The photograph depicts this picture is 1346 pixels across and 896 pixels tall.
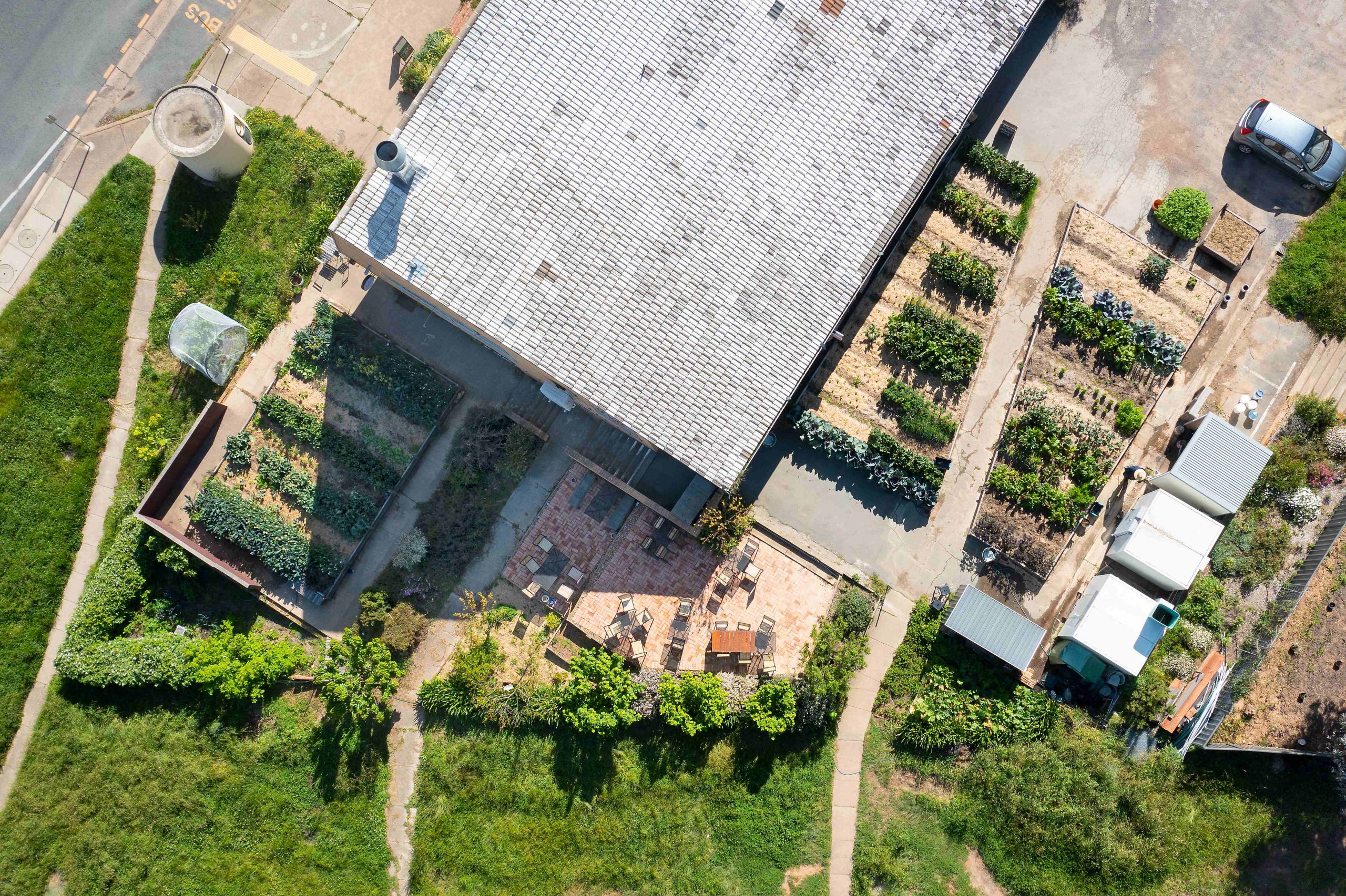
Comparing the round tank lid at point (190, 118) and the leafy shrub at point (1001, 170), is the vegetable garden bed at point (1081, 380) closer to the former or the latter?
the leafy shrub at point (1001, 170)

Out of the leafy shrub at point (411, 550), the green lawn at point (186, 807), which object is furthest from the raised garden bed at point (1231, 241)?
the green lawn at point (186, 807)

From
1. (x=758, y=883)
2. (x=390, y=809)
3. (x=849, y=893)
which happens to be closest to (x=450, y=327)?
(x=390, y=809)

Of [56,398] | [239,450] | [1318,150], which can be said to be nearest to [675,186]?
[239,450]

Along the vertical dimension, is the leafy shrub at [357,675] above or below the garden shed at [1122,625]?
below

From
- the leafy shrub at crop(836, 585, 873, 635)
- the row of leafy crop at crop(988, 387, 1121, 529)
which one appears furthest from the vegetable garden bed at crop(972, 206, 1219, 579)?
the leafy shrub at crop(836, 585, 873, 635)

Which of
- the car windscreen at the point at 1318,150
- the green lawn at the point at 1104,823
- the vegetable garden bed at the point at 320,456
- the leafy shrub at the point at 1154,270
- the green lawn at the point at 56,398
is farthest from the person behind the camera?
the leafy shrub at the point at 1154,270

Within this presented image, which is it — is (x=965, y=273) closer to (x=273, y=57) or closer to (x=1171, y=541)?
(x=1171, y=541)

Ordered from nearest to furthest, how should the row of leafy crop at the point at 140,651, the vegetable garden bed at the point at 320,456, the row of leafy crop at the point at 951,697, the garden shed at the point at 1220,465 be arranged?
the row of leafy crop at the point at 140,651 < the garden shed at the point at 1220,465 < the row of leafy crop at the point at 951,697 < the vegetable garden bed at the point at 320,456

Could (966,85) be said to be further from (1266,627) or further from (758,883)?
(758,883)
